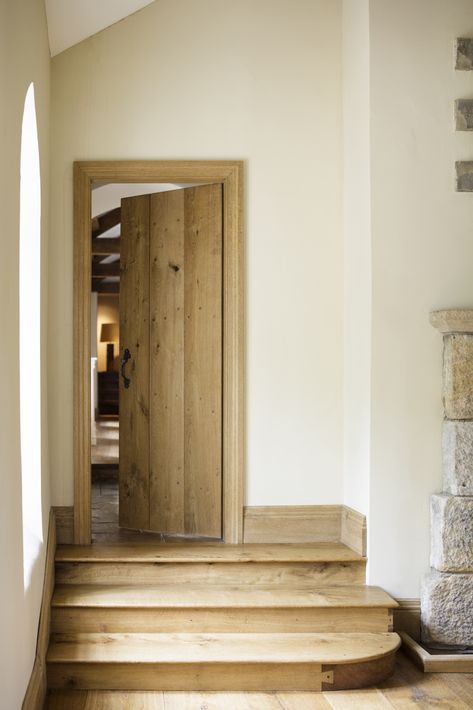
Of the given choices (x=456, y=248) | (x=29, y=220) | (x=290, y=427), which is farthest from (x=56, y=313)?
(x=456, y=248)

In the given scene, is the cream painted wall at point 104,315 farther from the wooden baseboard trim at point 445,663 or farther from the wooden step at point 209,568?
the wooden baseboard trim at point 445,663

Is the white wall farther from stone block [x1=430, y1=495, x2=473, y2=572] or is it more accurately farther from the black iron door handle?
the black iron door handle

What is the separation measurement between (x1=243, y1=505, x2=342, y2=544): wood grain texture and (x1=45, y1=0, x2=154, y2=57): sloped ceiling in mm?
2797

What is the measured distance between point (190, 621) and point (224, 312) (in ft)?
5.72

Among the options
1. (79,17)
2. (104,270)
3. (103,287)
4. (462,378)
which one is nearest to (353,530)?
(462,378)

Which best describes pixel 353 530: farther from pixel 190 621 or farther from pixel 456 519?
pixel 190 621

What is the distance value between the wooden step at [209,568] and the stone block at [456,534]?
0.44 metres

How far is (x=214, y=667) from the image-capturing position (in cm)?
363

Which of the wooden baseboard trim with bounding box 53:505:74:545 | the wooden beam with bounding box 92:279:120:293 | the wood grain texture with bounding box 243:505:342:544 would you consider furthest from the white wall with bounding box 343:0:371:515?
the wooden beam with bounding box 92:279:120:293

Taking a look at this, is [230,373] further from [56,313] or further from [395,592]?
[395,592]

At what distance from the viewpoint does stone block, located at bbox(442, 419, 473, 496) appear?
13.3ft

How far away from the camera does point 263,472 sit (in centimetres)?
471

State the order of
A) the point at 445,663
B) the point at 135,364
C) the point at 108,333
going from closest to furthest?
the point at 445,663
the point at 135,364
the point at 108,333

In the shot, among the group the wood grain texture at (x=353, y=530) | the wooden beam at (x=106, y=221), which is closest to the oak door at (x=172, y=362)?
the wood grain texture at (x=353, y=530)
